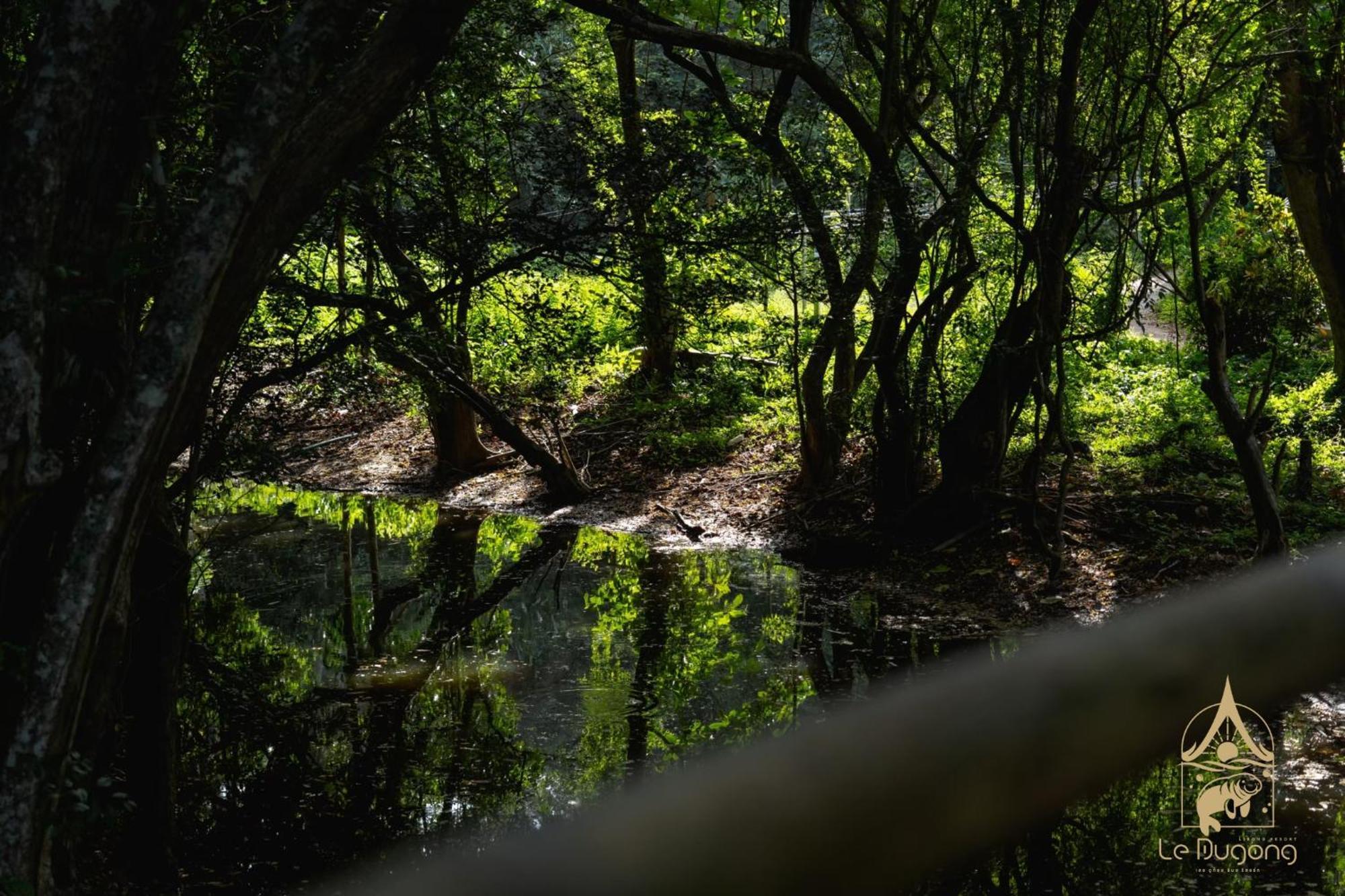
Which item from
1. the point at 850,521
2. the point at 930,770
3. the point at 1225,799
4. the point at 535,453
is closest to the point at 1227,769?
the point at 1225,799

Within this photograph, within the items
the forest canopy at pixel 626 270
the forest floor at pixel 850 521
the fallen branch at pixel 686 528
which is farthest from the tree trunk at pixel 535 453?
the fallen branch at pixel 686 528

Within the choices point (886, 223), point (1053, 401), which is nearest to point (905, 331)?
point (886, 223)

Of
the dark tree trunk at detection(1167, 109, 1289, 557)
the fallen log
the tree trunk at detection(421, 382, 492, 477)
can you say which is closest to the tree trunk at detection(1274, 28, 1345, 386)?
the dark tree trunk at detection(1167, 109, 1289, 557)

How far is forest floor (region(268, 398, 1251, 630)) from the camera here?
8.20 metres

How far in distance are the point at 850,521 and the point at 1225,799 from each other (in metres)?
5.65

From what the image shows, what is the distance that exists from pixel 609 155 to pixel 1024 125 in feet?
12.0

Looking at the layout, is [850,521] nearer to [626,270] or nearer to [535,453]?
[535,453]

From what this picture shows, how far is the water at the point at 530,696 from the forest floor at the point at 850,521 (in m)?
0.43

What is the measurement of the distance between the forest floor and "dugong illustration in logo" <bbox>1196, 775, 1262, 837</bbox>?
2701mm

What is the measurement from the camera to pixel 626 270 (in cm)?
722

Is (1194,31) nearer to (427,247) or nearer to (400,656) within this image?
(427,247)

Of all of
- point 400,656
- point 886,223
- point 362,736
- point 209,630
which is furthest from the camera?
point 886,223

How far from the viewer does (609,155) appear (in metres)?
6.50

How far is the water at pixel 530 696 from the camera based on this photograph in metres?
4.69
